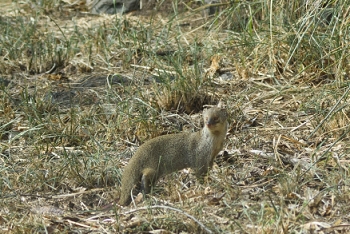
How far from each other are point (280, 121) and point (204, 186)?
53.7 inches

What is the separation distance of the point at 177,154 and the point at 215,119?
386 millimetres

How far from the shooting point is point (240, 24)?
784cm

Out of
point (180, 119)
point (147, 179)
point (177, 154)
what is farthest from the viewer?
point (180, 119)

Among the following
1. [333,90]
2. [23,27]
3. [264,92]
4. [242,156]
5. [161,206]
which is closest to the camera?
[161,206]

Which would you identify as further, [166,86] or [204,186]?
[166,86]

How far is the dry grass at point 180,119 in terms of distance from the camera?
4.67m

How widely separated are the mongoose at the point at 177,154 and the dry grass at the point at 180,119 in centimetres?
12

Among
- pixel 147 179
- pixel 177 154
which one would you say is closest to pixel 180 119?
pixel 177 154

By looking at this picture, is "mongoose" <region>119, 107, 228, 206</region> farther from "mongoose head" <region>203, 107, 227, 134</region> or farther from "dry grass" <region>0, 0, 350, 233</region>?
"dry grass" <region>0, 0, 350, 233</region>

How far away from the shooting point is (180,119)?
6.40 metres

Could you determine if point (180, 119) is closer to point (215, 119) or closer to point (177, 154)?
point (177, 154)

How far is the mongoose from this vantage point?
511 cm

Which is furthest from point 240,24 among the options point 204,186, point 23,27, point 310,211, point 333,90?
point 310,211

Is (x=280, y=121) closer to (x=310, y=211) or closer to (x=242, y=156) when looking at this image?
(x=242, y=156)
